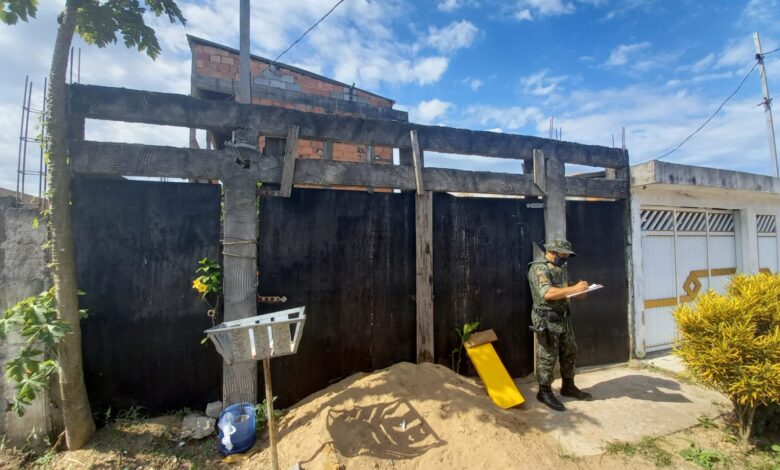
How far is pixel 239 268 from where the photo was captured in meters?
3.56

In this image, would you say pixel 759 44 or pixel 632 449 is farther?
pixel 759 44

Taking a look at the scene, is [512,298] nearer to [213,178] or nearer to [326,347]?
[326,347]

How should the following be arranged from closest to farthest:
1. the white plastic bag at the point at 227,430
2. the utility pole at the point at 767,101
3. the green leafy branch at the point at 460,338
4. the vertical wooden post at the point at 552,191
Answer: the white plastic bag at the point at 227,430 → the green leafy branch at the point at 460,338 → the vertical wooden post at the point at 552,191 → the utility pole at the point at 767,101

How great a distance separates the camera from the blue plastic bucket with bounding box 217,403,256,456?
10.1 ft

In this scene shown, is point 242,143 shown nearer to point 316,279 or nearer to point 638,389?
point 316,279

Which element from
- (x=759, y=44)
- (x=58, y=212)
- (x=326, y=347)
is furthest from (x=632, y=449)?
(x=759, y=44)

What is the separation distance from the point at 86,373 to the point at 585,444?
4627 millimetres

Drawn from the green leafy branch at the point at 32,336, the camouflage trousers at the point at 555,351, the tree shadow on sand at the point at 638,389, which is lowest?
the tree shadow on sand at the point at 638,389

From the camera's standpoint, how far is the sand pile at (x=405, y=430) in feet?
9.73

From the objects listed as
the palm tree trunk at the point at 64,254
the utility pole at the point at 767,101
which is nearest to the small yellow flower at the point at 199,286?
the palm tree trunk at the point at 64,254

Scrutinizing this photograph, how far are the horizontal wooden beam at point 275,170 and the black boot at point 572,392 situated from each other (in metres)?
2.34

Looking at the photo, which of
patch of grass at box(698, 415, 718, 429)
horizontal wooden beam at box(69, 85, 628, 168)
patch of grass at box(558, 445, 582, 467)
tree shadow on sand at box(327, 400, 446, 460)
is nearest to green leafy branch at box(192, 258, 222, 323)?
horizontal wooden beam at box(69, 85, 628, 168)

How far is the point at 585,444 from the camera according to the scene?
3.38m

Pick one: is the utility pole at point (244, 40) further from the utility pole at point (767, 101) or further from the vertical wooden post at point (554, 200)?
the utility pole at point (767, 101)
